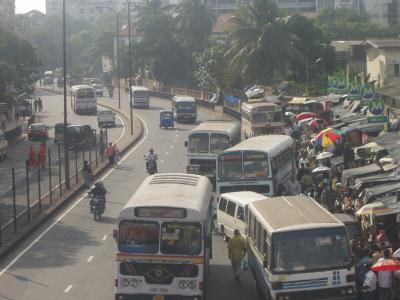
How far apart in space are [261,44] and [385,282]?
189 feet

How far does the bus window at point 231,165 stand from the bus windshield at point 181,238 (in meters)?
12.7

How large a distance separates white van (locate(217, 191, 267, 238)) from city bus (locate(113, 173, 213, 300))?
22.9 feet

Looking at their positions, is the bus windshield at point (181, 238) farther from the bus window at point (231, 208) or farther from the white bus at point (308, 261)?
the bus window at point (231, 208)

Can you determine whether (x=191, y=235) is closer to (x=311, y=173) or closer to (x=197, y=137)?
(x=311, y=173)

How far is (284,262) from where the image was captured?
18047 millimetres

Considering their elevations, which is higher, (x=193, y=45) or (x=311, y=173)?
(x=193, y=45)

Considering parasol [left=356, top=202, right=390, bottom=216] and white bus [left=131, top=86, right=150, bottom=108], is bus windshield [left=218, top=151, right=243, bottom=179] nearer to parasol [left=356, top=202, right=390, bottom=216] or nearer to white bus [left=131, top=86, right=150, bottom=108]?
parasol [left=356, top=202, right=390, bottom=216]

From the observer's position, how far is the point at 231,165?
104ft

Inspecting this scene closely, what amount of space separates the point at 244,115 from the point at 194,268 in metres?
38.7

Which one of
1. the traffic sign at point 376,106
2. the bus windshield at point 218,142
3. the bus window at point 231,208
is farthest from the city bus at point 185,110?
the bus window at point 231,208

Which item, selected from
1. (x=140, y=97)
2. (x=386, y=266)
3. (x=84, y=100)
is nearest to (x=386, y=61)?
(x=84, y=100)

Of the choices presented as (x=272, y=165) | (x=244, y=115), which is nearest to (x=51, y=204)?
(x=272, y=165)

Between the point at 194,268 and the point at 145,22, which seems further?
the point at 145,22

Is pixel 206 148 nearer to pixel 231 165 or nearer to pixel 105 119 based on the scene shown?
pixel 231 165
